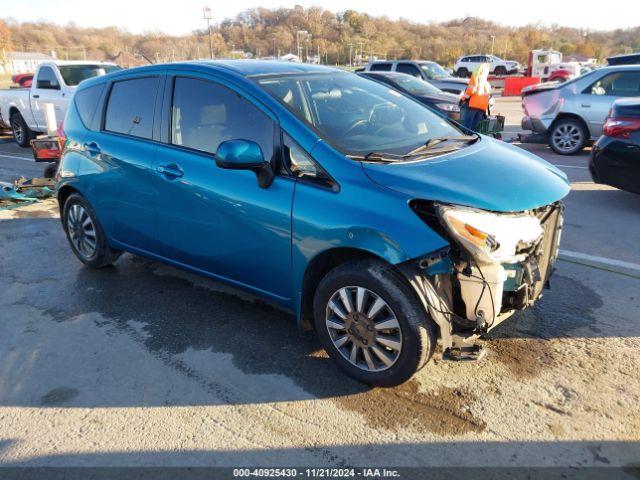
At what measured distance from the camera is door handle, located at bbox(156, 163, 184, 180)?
366 centimetres

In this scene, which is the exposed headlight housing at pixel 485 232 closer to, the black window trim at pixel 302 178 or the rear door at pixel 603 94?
the black window trim at pixel 302 178

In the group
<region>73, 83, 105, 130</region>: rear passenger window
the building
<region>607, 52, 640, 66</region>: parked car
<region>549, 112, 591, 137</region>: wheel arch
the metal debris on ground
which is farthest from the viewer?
the building

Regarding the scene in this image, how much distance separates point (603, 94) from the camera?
31.1ft

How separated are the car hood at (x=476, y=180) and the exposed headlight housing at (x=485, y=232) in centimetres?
5

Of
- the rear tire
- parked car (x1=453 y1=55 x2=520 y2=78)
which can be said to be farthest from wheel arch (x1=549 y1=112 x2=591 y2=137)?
parked car (x1=453 y1=55 x2=520 y2=78)

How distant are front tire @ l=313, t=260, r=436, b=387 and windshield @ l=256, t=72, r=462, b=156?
749 mm

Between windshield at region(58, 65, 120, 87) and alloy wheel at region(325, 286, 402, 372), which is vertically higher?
windshield at region(58, 65, 120, 87)

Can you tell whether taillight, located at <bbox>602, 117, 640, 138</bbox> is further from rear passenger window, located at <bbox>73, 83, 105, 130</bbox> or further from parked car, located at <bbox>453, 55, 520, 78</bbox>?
parked car, located at <bbox>453, 55, 520, 78</bbox>

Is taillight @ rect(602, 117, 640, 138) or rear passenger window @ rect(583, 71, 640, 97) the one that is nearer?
taillight @ rect(602, 117, 640, 138)

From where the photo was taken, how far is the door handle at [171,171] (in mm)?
3664

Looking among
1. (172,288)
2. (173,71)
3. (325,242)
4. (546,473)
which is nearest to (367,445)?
(546,473)

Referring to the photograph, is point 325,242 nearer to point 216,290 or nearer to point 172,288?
point 216,290

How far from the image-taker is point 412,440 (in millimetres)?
2646

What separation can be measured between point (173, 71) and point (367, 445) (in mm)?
2924
